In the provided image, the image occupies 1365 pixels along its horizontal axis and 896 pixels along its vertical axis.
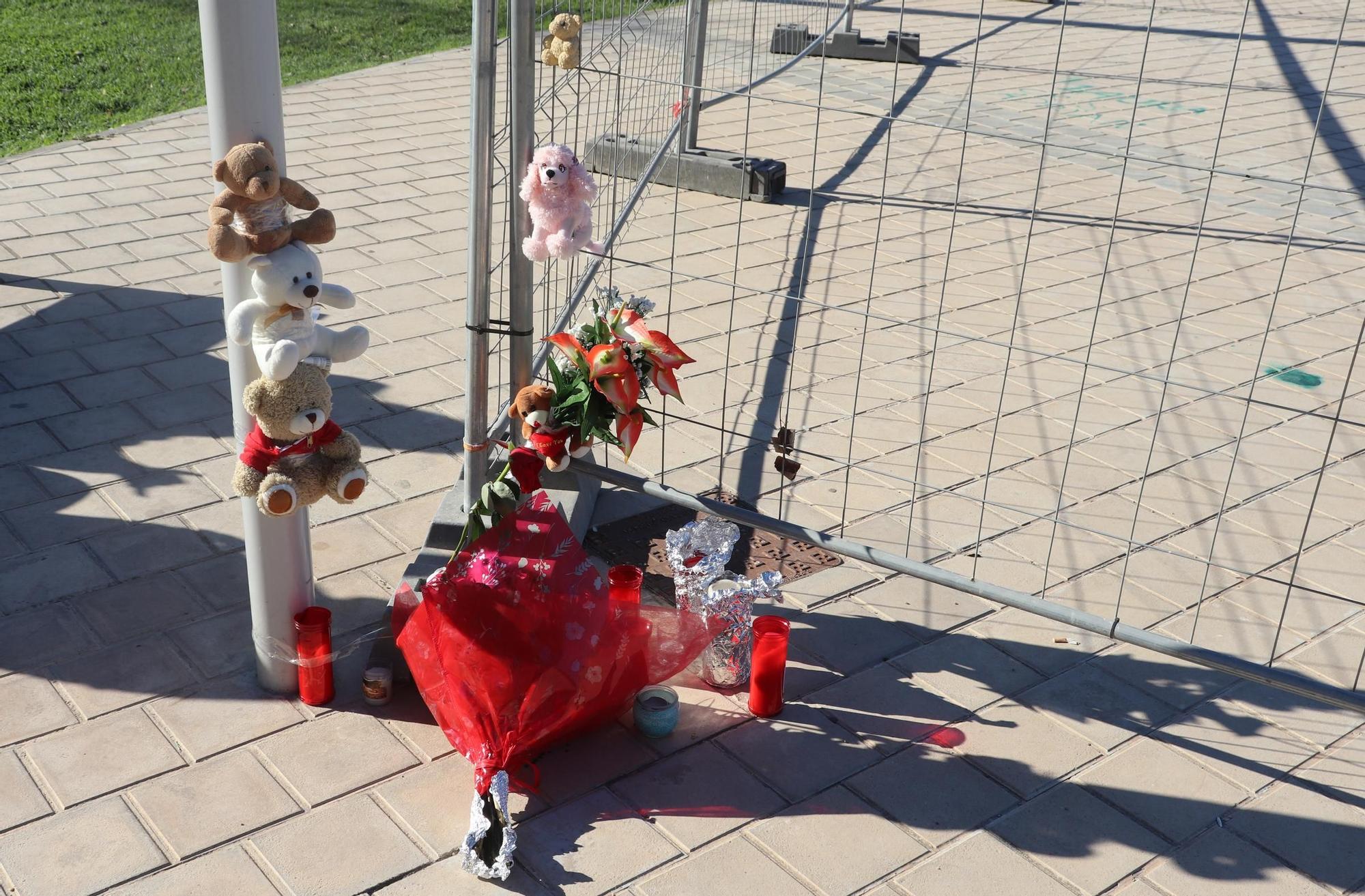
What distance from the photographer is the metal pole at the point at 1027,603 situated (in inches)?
115

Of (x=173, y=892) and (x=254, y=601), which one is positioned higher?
(x=254, y=601)

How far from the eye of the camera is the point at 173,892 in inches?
104

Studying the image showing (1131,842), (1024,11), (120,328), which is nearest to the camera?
(1131,842)

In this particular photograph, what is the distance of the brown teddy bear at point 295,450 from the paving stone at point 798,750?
1.15 metres

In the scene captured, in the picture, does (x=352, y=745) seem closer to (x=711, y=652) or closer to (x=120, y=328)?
(x=711, y=652)

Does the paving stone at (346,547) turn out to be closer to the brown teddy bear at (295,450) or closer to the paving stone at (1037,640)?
the brown teddy bear at (295,450)

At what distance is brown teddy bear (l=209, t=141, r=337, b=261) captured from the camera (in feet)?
8.51

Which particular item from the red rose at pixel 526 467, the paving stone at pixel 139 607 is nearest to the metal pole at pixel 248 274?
the paving stone at pixel 139 607

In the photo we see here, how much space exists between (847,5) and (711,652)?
7.76 m

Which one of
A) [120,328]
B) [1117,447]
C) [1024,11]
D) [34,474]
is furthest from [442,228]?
[1024,11]

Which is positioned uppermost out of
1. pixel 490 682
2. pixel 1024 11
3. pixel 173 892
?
pixel 1024 11

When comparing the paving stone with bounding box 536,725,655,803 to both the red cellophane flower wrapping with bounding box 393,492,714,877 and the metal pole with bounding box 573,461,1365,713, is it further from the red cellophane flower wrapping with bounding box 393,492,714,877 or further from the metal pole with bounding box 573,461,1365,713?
the metal pole with bounding box 573,461,1365,713

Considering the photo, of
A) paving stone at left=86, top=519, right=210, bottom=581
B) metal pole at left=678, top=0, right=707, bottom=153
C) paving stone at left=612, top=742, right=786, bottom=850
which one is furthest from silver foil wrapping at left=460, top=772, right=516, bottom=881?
→ metal pole at left=678, top=0, right=707, bottom=153

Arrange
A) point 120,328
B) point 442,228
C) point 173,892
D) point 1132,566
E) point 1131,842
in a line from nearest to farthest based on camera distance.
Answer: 1. point 173,892
2. point 1131,842
3. point 1132,566
4. point 120,328
5. point 442,228
